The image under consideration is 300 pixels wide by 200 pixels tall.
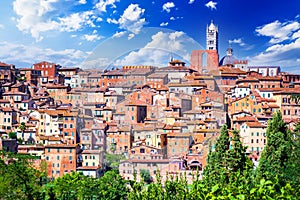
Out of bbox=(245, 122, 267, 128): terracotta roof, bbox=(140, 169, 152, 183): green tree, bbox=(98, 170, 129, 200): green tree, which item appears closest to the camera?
bbox=(98, 170, 129, 200): green tree

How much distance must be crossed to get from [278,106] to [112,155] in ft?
21.8

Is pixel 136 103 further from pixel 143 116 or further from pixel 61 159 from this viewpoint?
pixel 61 159

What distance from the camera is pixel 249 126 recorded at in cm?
1572

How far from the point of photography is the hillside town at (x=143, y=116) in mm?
15711

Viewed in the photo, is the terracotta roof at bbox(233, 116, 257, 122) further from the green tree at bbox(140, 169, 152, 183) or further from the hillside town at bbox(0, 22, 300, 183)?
the green tree at bbox(140, 169, 152, 183)

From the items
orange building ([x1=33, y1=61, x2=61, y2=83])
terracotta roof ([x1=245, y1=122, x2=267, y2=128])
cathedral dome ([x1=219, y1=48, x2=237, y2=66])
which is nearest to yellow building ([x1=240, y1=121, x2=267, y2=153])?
terracotta roof ([x1=245, y1=122, x2=267, y2=128])

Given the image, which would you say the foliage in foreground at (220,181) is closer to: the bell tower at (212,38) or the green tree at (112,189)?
the green tree at (112,189)

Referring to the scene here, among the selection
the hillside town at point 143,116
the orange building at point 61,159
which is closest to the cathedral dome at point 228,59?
the hillside town at point 143,116

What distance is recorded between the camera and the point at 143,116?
18.8 meters

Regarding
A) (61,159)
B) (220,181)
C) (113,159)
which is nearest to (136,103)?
(113,159)

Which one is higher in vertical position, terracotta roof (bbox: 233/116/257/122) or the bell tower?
the bell tower

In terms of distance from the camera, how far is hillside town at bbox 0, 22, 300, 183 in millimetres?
15711

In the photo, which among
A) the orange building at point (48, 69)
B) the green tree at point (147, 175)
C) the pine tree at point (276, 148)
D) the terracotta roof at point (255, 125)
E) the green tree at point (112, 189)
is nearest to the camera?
the pine tree at point (276, 148)

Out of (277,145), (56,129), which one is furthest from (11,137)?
(277,145)
